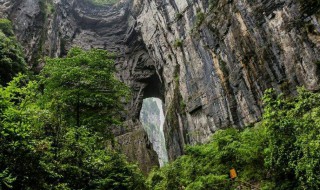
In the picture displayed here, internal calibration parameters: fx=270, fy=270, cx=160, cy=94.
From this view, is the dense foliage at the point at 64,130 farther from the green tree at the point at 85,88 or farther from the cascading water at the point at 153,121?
the cascading water at the point at 153,121

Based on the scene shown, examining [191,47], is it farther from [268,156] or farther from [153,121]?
[153,121]

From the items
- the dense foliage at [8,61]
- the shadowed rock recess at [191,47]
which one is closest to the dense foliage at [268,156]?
the shadowed rock recess at [191,47]

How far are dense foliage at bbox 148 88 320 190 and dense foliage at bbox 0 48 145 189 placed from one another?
2265 millimetres

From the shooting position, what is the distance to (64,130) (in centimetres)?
827

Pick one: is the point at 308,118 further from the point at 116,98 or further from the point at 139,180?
the point at 116,98

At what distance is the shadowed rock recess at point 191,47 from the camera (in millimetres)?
13922

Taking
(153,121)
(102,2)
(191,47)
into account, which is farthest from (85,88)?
(153,121)

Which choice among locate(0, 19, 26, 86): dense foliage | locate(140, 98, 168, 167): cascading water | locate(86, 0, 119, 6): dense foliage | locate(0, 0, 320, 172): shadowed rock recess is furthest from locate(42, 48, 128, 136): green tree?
locate(140, 98, 168, 167): cascading water

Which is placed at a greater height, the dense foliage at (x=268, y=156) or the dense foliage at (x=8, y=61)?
the dense foliage at (x=8, y=61)

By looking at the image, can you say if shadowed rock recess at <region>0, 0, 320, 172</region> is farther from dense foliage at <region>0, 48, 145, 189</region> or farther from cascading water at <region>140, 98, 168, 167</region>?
cascading water at <region>140, 98, 168, 167</region>

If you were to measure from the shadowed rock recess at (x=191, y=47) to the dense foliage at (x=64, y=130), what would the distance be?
8130mm

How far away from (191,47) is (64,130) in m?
16.4

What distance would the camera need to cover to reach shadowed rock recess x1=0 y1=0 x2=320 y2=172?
13.9 metres

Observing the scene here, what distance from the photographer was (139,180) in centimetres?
1022
